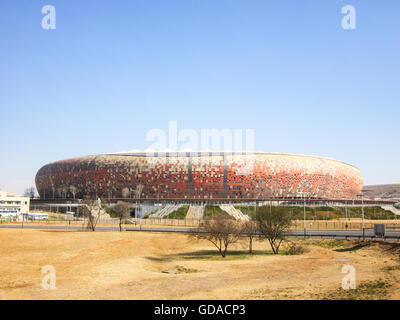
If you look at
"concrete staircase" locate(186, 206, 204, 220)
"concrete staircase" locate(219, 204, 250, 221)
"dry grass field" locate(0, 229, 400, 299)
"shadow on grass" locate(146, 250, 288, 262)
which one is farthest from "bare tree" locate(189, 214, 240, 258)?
"concrete staircase" locate(186, 206, 204, 220)

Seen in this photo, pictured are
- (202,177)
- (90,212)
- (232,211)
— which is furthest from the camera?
(202,177)

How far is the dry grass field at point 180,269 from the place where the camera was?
23297 mm

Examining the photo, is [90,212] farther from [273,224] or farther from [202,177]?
[202,177]

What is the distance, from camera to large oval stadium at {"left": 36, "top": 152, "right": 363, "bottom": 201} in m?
125

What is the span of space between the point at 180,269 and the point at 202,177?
91.0m

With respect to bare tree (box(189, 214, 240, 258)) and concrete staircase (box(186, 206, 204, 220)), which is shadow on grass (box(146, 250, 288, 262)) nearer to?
bare tree (box(189, 214, 240, 258))

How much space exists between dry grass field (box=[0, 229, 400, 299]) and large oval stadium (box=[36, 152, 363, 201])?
71.8 meters

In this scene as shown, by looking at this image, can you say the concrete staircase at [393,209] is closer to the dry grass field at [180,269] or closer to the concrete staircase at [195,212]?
the concrete staircase at [195,212]

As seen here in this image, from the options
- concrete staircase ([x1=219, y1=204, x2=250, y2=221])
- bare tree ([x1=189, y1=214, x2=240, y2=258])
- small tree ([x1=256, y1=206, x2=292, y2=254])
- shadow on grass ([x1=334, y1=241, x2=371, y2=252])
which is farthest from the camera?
concrete staircase ([x1=219, y1=204, x2=250, y2=221])

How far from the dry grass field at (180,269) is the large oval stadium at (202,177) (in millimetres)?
71754

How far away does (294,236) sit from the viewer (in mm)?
52688

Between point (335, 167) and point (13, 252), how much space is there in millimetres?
118034

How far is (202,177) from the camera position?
12506 cm

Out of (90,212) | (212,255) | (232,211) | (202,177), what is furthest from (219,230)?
(202,177)
